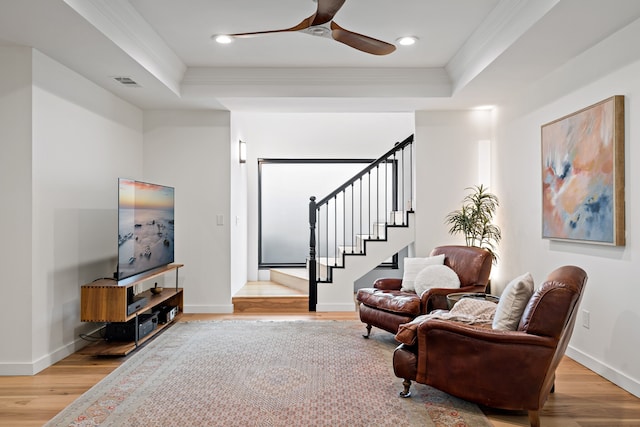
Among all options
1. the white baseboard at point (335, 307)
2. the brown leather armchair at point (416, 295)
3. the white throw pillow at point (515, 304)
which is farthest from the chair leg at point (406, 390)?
the white baseboard at point (335, 307)

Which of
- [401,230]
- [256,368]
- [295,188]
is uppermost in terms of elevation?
[295,188]

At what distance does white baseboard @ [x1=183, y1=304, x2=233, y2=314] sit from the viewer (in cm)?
573

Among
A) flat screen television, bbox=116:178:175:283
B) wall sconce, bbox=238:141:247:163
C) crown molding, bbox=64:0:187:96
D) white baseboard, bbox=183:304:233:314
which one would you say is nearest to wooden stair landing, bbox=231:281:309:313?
white baseboard, bbox=183:304:233:314

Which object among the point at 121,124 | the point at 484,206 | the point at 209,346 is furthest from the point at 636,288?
the point at 121,124

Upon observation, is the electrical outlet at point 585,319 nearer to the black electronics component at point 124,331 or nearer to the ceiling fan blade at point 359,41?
the ceiling fan blade at point 359,41

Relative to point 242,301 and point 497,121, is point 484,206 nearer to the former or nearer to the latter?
point 497,121

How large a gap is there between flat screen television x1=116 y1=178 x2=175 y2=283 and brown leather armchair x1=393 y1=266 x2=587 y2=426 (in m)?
2.67

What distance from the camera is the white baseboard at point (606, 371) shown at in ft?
10.4

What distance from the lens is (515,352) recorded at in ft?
8.68

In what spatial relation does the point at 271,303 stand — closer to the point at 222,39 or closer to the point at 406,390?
the point at 406,390

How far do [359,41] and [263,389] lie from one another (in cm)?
250

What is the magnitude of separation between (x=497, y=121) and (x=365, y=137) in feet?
7.08

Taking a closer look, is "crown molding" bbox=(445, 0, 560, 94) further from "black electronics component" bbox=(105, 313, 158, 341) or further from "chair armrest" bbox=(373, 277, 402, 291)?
"black electronics component" bbox=(105, 313, 158, 341)

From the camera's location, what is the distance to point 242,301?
5.80 m
